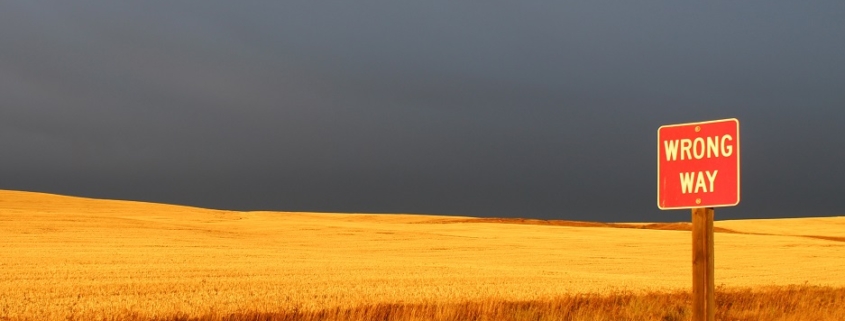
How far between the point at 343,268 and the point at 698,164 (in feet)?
43.4

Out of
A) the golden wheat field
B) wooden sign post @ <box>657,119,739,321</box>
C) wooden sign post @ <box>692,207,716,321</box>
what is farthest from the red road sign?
the golden wheat field

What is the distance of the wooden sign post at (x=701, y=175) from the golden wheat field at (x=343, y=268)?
4.00 m

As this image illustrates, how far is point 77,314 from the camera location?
9180mm

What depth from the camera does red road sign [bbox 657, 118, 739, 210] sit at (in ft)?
15.5

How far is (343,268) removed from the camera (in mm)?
17484

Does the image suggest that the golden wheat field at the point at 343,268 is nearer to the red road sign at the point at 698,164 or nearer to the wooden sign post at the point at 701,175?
the wooden sign post at the point at 701,175

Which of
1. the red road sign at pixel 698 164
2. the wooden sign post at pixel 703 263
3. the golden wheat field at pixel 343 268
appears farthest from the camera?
the golden wheat field at pixel 343 268

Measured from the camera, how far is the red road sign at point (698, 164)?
4730 millimetres

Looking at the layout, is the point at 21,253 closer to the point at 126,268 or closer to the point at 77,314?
the point at 126,268

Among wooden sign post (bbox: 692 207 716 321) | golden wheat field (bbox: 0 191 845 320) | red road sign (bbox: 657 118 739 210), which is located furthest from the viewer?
golden wheat field (bbox: 0 191 845 320)

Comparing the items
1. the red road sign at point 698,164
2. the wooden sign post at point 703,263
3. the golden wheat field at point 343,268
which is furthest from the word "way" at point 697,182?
the golden wheat field at point 343,268

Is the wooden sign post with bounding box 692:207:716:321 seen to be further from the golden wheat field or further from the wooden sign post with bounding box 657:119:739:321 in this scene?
the golden wheat field

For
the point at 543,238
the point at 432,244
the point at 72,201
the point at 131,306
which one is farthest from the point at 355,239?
the point at 72,201

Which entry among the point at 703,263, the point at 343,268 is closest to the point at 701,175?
the point at 703,263
